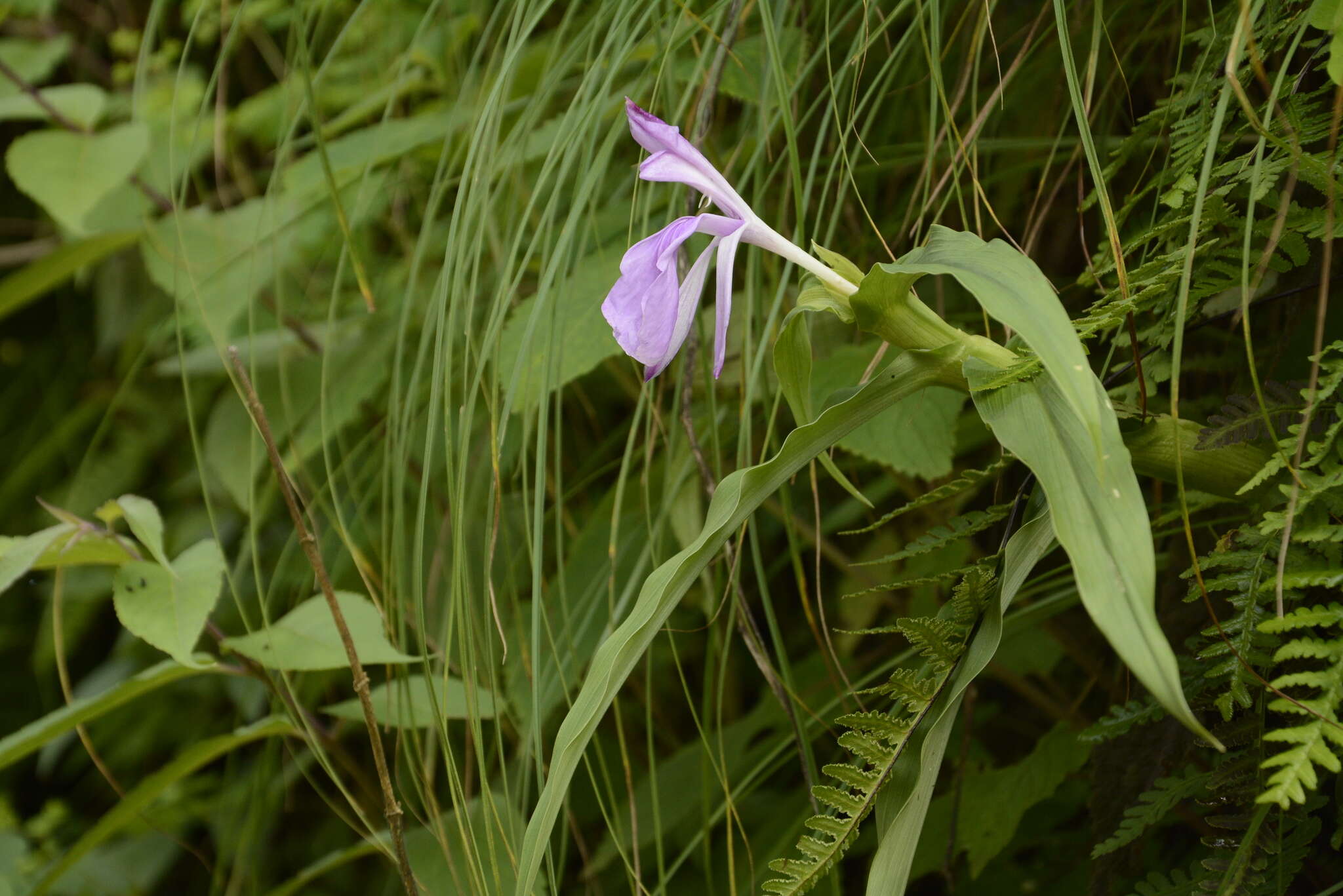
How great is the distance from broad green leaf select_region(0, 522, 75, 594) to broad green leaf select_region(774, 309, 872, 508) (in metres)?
0.43

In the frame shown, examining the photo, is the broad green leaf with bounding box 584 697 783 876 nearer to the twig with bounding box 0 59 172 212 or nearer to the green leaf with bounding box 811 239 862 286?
the green leaf with bounding box 811 239 862 286

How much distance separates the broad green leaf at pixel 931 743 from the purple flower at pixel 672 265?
12 centimetres

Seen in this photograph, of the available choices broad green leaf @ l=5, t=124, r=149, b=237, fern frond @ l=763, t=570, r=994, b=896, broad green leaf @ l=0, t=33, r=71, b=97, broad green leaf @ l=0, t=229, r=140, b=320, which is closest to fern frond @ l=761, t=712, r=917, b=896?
fern frond @ l=763, t=570, r=994, b=896

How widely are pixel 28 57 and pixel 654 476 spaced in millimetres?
1023

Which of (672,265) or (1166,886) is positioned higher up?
(672,265)

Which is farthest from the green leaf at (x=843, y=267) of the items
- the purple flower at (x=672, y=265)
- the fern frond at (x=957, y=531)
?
the fern frond at (x=957, y=531)

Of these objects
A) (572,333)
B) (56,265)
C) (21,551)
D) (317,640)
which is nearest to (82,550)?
(21,551)

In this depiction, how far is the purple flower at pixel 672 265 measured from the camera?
37cm

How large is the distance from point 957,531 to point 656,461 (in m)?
0.43

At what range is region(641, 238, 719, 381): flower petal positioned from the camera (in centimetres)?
38

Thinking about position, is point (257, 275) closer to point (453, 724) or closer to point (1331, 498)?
point (453, 724)

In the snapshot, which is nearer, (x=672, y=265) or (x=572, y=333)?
(x=672, y=265)

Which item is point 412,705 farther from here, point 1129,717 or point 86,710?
point 1129,717

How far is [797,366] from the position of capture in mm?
415
